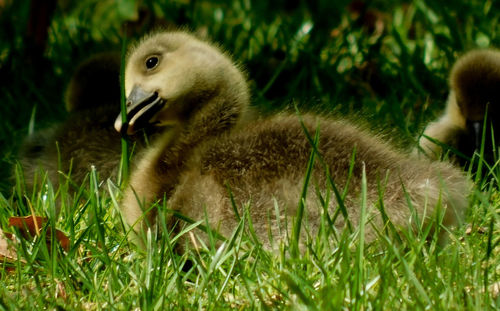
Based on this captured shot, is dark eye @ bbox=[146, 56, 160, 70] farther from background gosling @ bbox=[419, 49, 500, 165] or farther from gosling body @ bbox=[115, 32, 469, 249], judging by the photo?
background gosling @ bbox=[419, 49, 500, 165]

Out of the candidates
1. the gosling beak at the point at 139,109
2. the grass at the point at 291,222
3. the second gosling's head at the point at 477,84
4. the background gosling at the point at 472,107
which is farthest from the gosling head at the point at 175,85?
the second gosling's head at the point at 477,84

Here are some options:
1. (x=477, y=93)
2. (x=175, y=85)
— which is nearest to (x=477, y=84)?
(x=477, y=93)

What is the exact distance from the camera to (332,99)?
3.71 meters

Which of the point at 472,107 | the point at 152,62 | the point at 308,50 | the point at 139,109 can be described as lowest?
the point at 472,107

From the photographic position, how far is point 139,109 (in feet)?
8.57

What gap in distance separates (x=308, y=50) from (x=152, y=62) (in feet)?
5.01

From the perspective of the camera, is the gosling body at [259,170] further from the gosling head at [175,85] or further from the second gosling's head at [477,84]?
the second gosling's head at [477,84]

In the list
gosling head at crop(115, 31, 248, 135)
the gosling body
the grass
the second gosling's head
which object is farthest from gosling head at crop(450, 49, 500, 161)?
gosling head at crop(115, 31, 248, 135)

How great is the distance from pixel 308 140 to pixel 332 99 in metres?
1.51

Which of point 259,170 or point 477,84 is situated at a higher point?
point 259,170

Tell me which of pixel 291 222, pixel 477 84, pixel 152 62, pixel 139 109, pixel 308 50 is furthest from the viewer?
pixel 308 50

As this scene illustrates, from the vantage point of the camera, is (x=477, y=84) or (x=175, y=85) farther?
(x=477, y=84)

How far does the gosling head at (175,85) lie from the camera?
2.63 metres

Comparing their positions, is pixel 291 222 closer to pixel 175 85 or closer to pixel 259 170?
pixel 259 170
